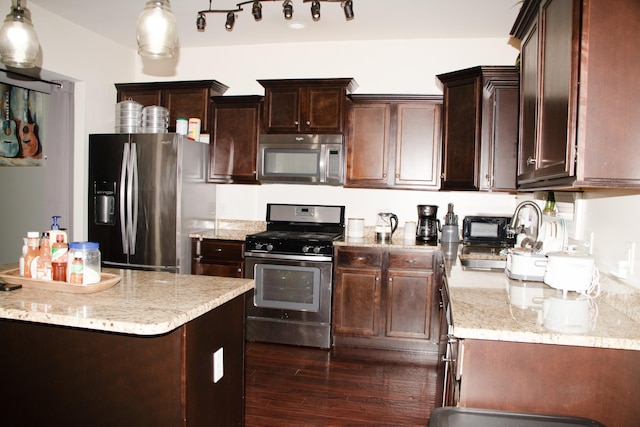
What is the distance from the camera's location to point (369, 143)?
4105 mm

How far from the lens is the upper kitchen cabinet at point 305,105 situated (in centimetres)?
404

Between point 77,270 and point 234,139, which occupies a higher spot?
point 234,139

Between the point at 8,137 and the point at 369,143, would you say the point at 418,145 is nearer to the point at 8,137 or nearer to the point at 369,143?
the point at 369,143

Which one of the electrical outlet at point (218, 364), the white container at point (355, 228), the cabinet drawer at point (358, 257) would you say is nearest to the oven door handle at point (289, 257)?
the cabinet drawer at point (358, 257)

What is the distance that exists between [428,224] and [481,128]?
0.97 metres

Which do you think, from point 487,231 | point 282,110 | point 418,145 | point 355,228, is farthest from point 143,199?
point 487,231

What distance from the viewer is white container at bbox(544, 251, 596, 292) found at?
197 centimetres

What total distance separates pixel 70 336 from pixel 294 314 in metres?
2.23

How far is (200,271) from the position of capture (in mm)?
4086

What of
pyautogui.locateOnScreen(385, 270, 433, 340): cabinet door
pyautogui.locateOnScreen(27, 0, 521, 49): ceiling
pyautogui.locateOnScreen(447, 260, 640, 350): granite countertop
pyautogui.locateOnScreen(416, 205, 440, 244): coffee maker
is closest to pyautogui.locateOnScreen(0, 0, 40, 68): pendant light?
pyautogui.locateOnScreen(27, 0, 521, 49): ceiling

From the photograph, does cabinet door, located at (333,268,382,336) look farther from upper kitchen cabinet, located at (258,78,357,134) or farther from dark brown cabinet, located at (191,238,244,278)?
upper kitchen cabinet, located at (258,78,357,134)

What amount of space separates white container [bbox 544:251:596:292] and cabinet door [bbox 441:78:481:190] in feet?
5.16

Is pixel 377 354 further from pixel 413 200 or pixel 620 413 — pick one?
pixel 620 413

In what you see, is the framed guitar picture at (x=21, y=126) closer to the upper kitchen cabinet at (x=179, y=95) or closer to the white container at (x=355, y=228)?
the upper kitchen cabinet at (x=179, y=95)
